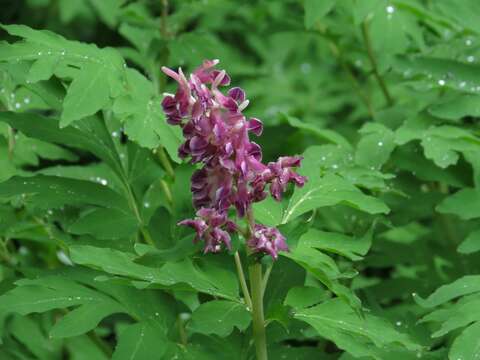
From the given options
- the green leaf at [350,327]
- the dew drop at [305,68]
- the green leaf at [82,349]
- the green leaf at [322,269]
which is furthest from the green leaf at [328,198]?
the dew drop at [305,68]

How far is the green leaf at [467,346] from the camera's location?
2209mm

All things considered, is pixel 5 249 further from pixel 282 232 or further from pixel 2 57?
pixel 282 232

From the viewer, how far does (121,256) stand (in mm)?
2168

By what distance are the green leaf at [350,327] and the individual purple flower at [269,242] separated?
248 millimetres

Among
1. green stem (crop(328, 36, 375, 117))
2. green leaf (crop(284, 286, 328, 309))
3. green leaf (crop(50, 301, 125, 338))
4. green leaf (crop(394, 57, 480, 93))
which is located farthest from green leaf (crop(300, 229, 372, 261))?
green stem (crop(328, 36, 375, 117))

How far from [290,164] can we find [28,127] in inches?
35.8

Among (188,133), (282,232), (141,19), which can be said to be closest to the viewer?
(188,133)

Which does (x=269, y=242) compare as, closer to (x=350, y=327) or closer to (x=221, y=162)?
(x=221, y=162)

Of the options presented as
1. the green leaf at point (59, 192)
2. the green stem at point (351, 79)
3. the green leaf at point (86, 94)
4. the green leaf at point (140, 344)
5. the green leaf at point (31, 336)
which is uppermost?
the green leaf at point (86, 94)

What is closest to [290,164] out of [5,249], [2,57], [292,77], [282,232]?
[282,232]

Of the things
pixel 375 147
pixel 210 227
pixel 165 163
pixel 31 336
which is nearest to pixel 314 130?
pixel 375 147

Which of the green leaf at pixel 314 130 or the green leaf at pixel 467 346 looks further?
the green leaf at pixel 314 130

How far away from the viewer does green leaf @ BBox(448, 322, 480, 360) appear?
7.25 ft

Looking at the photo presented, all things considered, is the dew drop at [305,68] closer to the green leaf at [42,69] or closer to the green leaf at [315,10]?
the green leaf at [315,10]
